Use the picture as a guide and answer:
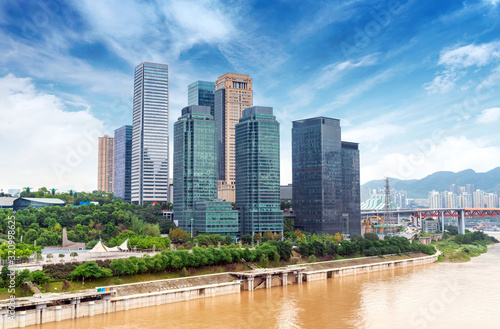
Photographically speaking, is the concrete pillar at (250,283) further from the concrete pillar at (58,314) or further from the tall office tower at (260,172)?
the tall office tower at (260,172)

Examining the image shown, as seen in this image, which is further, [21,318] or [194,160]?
[194,160]

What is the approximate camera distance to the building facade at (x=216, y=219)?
11538cm

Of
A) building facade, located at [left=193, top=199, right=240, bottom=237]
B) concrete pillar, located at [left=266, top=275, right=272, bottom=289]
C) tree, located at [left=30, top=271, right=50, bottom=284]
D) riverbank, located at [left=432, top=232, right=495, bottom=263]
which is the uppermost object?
building facade, located at [left=193, top=199, right=240, bottom=237]

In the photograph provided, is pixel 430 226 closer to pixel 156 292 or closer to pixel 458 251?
pixel 458 251

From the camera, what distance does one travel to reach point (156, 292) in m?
58.2

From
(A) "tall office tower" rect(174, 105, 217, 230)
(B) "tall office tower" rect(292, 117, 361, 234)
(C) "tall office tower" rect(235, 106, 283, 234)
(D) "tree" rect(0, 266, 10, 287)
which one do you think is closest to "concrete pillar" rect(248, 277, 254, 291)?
(D) "tree" rect(0, 266, 10, 287)

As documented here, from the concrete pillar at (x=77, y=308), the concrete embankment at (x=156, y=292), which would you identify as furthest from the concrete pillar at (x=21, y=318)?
the concrete pillar at (x=77, y=308)

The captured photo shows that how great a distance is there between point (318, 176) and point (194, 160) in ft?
131

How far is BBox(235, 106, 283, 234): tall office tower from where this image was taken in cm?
12438

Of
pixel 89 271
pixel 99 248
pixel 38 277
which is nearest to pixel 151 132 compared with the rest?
pixel 99 248

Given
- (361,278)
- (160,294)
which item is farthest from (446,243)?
(160,294)

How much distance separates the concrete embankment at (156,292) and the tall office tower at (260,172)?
37.4 meters

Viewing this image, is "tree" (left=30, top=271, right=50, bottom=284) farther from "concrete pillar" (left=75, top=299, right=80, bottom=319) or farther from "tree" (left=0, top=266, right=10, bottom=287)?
"concrete pillar" (left=75, top=299, right=80, bottom=319)

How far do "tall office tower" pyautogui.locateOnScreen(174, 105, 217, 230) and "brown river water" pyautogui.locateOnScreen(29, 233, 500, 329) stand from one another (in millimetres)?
56393
